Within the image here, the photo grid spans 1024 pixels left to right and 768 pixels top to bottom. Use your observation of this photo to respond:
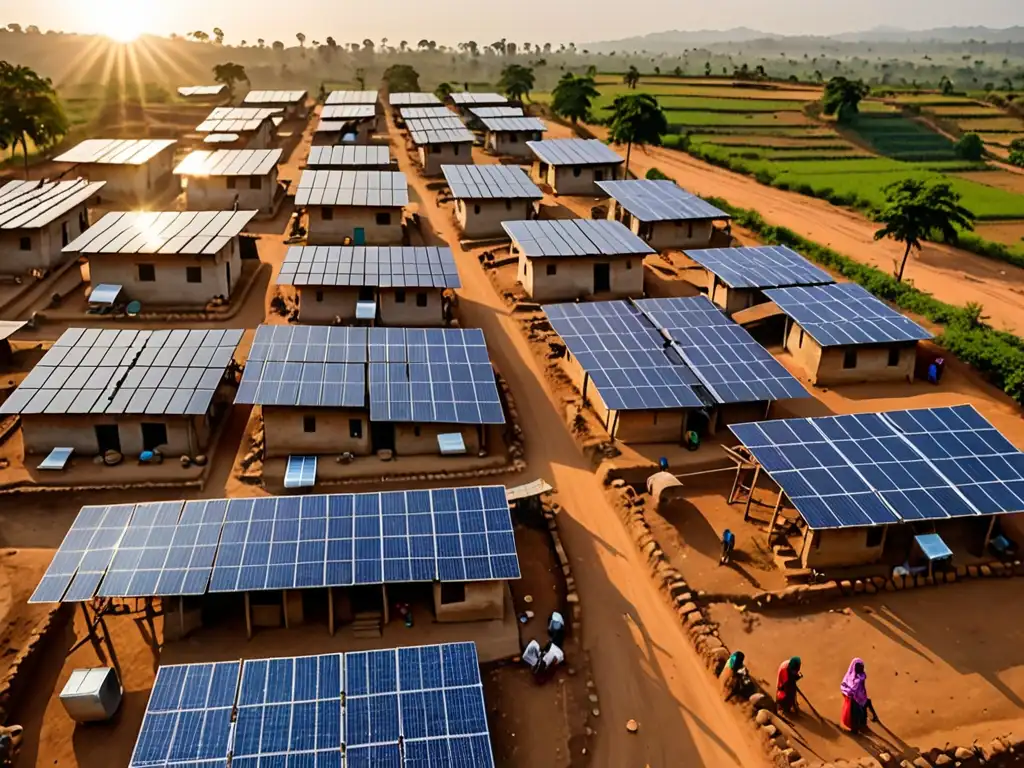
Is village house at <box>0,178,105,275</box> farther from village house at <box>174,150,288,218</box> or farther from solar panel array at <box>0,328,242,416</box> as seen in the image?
solar panel array at <box>0,328,242,416</box>

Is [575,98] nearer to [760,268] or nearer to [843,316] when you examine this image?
[760,268]

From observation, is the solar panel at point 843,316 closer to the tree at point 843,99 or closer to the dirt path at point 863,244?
the dirt path at point 863,244

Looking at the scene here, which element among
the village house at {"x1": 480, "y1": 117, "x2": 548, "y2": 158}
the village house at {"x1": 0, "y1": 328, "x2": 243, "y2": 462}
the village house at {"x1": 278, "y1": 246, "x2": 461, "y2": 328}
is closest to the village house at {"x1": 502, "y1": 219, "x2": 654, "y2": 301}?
the village house at {"x1": 278, "y1": 246, "x2": 461, "y2": 328}

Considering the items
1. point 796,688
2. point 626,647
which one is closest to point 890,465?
point 796,688

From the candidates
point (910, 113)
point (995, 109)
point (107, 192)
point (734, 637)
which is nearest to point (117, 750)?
point (734, 637)

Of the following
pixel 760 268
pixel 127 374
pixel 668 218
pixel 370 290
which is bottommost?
pixel 127 374

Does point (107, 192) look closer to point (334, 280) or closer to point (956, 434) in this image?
point (334, 280)

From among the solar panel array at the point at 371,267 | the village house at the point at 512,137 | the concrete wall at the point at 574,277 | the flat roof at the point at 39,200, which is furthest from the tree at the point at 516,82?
the solar panel array at the point at 371,267

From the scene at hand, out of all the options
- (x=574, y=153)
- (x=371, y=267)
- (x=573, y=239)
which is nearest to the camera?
(x=371, y=267)
